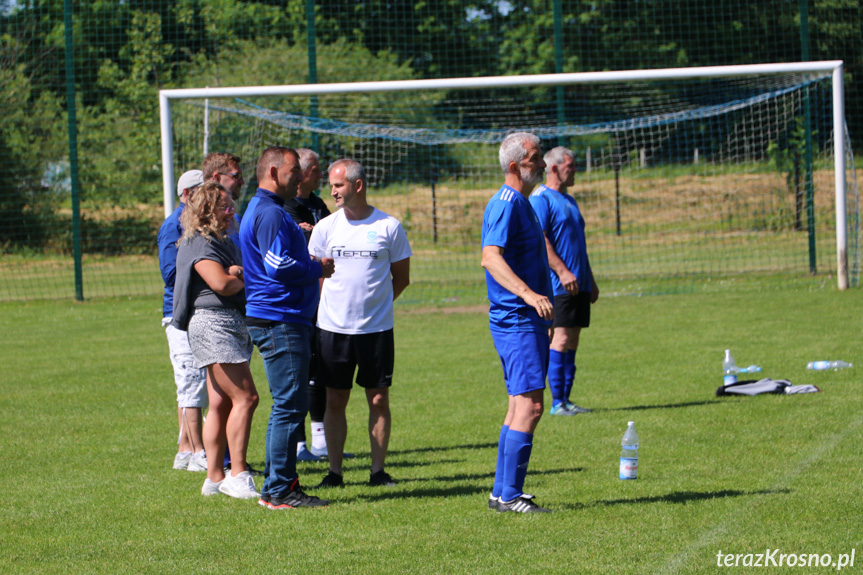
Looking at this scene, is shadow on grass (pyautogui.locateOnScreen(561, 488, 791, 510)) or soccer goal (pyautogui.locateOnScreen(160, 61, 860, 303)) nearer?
shadow on grass (pyautogui.locateOnScreen(561, 488, 791, 510))

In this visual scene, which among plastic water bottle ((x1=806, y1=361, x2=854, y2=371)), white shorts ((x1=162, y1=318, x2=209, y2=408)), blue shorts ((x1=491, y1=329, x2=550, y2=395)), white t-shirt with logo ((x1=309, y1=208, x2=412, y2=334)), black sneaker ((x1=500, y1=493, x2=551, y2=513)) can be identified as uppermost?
white t-shirt with logo ((x1=309, y1=208, x2=412, y2=334))

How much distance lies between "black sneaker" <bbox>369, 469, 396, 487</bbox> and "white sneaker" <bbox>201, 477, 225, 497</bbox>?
922mm

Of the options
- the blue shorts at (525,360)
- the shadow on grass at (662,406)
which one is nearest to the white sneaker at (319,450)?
the blue shorts at (525,360)

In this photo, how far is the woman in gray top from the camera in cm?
545

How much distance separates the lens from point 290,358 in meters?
5.30

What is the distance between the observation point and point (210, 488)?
228 inches

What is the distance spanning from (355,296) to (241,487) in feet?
4.33

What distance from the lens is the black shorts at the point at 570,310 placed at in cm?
802

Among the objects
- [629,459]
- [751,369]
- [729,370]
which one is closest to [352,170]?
[629,459]

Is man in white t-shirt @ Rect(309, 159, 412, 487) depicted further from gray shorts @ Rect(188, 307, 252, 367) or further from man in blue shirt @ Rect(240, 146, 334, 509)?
gray shorts @ Rect(188, 307, 252, 367)

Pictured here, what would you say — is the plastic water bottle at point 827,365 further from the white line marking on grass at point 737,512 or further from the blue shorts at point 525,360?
the blue shorts at point 525,360

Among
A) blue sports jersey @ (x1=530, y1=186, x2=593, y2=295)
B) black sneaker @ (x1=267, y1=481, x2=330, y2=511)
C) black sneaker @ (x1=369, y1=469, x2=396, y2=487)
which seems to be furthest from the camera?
blue sports jersey @ (x1=530, y1=186, x2=593, y2=295)

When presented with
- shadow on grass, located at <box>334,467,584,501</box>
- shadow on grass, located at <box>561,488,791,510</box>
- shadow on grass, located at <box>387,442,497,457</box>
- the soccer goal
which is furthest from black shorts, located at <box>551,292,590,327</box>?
the soccer goal

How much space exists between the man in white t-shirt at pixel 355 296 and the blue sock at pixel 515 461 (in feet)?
3.28
